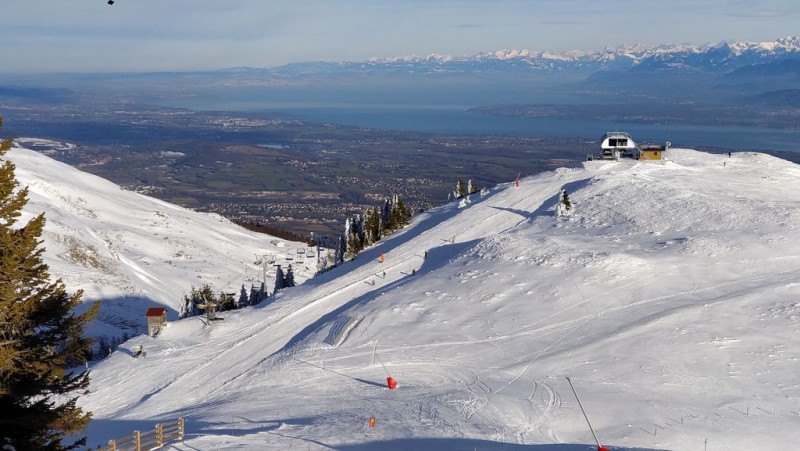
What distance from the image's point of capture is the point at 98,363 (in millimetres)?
37562

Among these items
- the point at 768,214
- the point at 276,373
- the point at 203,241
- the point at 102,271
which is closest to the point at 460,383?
the point at 276,373

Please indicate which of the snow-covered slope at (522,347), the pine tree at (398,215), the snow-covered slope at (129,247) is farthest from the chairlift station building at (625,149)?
the snow-covered slope at (129,247)

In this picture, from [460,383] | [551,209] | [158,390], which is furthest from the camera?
[551,209]

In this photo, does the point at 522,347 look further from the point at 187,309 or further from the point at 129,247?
the point at 129,247

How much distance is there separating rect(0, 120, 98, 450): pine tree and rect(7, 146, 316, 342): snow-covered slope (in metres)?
42.0

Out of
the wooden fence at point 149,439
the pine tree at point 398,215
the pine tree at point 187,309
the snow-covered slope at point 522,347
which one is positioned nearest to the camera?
the wooden fence at point 149,439

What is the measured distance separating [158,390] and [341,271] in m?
18.3

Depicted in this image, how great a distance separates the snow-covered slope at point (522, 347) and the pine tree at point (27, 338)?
19.5 ft

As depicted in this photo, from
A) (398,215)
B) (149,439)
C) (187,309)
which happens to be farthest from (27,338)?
(398,215)

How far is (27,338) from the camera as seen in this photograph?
15352 millimetres

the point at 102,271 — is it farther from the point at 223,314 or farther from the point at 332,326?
the point at 332,326

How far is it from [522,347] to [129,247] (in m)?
65.9

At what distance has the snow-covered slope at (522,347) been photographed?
71.9 feet

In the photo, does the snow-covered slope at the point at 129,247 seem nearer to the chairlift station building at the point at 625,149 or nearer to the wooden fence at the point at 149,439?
the chairlift station building at the point at 625,149
